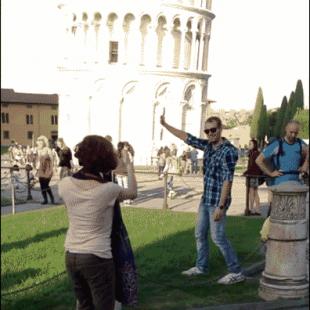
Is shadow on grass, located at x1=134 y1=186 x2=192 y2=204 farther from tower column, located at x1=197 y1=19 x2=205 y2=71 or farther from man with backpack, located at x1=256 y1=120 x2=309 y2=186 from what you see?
man with backpack, located at x1=256 y1=120 x2=309 y2=186

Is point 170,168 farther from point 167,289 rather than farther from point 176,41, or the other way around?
point 167,289

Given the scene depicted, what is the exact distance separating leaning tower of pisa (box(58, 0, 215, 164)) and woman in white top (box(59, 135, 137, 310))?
8.54ft

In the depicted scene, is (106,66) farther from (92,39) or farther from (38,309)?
(38,309)

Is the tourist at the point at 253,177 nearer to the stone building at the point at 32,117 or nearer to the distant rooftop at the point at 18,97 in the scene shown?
the distant rooftop at the point at 18,97

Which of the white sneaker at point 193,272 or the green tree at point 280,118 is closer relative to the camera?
the green tree at point 280,118

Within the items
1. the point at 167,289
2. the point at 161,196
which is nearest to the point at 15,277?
the point at 167,289

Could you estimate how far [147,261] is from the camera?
663 cm

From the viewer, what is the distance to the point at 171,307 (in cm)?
498

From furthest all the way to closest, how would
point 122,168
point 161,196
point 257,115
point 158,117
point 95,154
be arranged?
point 161,196 → point 158,117 → point 122,168 → point 257,115 → point 95,154

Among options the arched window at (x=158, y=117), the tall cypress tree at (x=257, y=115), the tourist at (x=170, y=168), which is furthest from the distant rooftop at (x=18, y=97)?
the arched window at (x=158, y=117)

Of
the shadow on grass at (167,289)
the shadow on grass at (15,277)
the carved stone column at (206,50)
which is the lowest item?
the shadow on grass at (15,277)

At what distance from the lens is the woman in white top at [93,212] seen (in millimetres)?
3254

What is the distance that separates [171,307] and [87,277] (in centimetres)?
181

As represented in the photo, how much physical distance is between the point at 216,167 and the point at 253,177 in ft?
7.44
